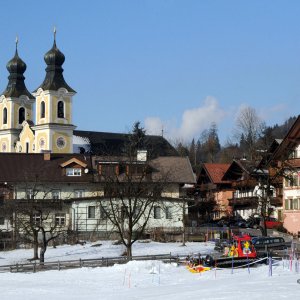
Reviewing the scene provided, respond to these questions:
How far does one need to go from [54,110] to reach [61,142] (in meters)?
5.63

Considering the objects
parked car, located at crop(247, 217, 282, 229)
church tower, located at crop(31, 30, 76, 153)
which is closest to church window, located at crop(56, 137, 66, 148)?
church tower, located at crop(31, 30, 76, 153)

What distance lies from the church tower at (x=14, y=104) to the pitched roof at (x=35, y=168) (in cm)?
5398

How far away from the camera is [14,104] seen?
137250 mm

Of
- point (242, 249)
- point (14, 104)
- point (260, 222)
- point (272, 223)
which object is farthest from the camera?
point (14, 104)

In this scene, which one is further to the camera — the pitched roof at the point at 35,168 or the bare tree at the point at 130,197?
the pitched roof at the point at 35,168

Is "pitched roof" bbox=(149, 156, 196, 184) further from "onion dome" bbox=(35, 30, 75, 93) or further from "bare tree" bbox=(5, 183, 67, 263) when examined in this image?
"onion dome" bbox=(35, 30, 75, 93)

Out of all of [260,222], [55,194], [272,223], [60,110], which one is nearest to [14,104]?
[60,110]

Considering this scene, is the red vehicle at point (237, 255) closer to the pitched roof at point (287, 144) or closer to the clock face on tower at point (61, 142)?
the pitched roof at point (287, 144)

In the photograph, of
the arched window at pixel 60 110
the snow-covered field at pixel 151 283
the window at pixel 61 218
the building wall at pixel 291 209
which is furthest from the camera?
the arched window at pixel 60 110

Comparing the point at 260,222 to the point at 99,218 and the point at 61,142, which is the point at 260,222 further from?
the point at 61,142

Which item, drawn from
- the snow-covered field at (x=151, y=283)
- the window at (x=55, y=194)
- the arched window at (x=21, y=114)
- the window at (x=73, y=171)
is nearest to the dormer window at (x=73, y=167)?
the window at (x=73, y=171)

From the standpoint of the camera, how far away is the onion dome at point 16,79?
137 m

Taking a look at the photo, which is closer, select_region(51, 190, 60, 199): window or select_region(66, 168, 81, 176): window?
select_region(51, 190, 60, 199): window

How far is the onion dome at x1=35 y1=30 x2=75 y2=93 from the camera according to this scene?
125312 millimetres
